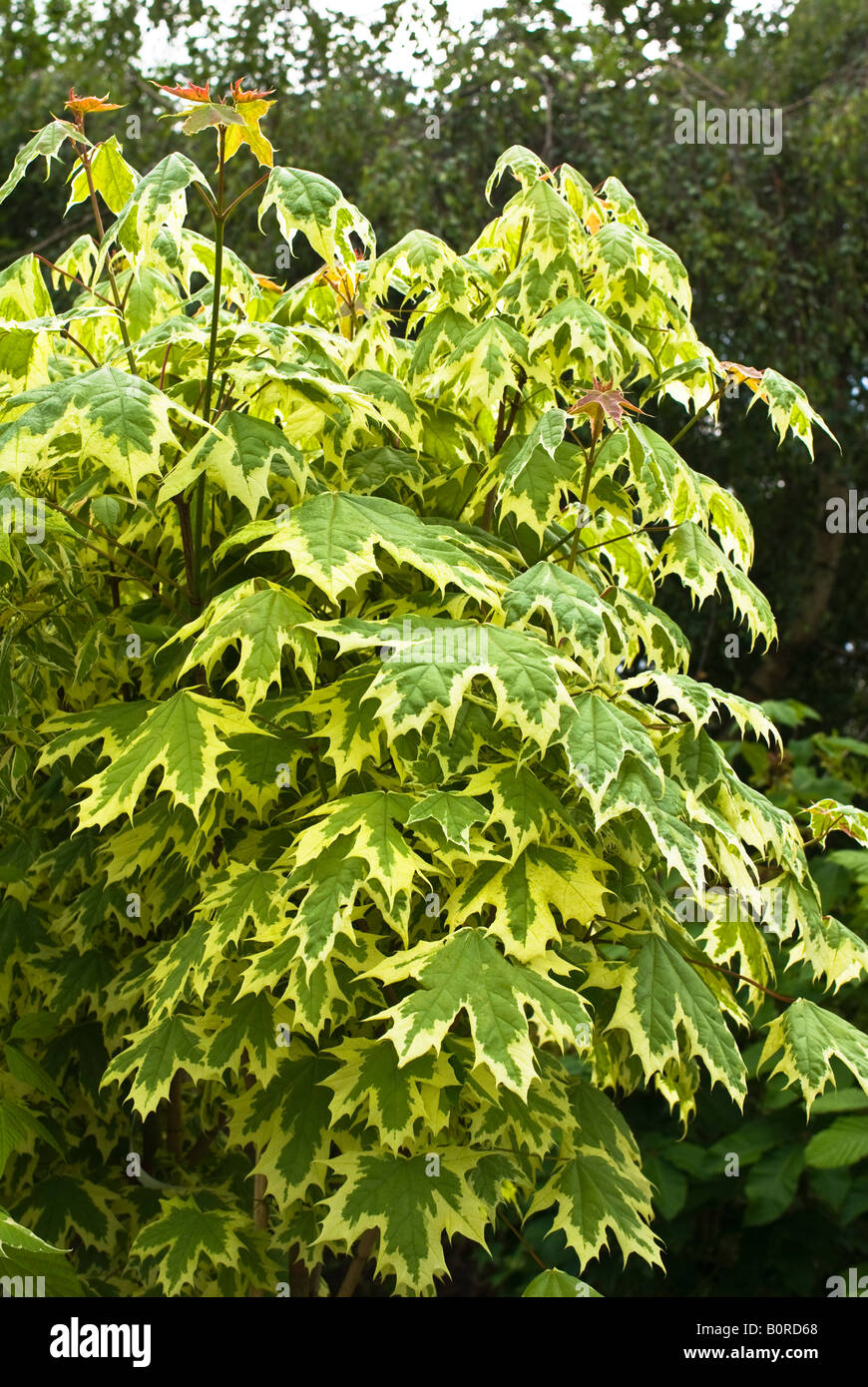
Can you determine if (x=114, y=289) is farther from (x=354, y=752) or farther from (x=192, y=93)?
(x=354, y=752)

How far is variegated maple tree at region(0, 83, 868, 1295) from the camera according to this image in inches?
53.2

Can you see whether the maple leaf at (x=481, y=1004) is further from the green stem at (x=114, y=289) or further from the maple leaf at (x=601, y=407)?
the green stem at (x=114, y=289)

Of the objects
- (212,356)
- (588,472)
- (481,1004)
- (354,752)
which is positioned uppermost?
(212,356)

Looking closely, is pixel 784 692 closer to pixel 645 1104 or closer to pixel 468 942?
pixel 645 1104

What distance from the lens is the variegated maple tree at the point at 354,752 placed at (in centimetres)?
135

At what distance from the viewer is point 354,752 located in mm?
1412

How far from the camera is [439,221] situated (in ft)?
17.3

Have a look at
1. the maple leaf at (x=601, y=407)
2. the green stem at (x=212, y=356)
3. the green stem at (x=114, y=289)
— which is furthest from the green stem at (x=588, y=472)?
the green stem at (x=114, y=289)

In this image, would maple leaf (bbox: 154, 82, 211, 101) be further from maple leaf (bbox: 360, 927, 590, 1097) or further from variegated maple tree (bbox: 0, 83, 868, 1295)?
maple leaf (bbox: 360, 927, 590, 1097)

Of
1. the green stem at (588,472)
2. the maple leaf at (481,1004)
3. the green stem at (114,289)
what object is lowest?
the maple leaf at (481,1004)

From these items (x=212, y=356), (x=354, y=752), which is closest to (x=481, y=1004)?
(x=354, y=752)
